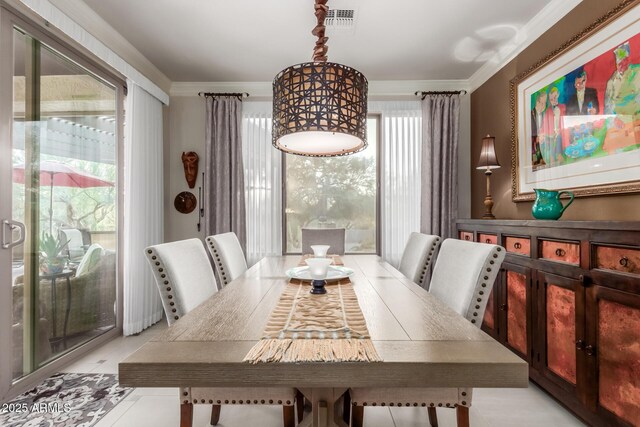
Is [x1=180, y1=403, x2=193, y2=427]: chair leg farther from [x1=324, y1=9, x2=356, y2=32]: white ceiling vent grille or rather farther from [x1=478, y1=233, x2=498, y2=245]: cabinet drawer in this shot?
[x1=324, y1=9, x2=356, y2=32]: white ceiling vent grille

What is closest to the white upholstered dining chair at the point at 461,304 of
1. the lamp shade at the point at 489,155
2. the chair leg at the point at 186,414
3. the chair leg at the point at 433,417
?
the chair leg at the point at 433,417

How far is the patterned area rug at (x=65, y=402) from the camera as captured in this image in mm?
1825

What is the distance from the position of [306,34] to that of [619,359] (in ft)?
9.53

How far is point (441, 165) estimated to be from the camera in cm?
365

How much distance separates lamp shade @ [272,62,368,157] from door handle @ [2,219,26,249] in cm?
164

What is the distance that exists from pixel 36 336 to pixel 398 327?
7.99 feet

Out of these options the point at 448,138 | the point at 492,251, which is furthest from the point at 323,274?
the point at 448,138

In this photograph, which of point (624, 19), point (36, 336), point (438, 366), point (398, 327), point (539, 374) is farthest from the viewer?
point (36, 336)

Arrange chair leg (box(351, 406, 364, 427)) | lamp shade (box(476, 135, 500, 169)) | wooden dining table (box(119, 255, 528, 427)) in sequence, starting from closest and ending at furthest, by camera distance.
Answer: wooden dining table (box(119, 255, 528, 427))
chair leg (box(351, 406, 364, 427))
lamp shade (box(476, 135, 500, 169))

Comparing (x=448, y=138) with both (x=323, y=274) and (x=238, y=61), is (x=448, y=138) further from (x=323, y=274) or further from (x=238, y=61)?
(x=323, y=274)

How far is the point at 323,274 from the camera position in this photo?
4.85ft

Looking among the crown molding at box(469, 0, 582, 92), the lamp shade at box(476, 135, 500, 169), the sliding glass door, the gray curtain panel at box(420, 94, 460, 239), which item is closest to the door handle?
the sliding glass door

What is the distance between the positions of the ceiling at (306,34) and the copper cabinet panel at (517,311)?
1952mm

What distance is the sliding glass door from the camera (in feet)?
6.61
